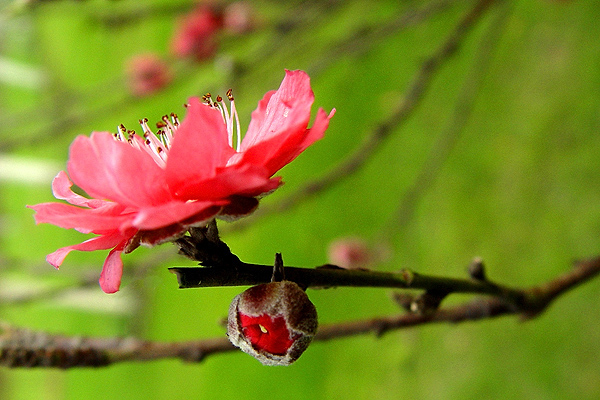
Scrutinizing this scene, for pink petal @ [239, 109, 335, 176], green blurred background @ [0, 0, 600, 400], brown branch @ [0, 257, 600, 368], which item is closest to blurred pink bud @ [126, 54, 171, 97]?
green blurred background @ [0, 0, 600, 400]

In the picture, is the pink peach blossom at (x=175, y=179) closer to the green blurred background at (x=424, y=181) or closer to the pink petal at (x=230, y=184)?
the pink petal at (x=230, y=184)

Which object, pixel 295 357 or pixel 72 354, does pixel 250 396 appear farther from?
pixel 295 357

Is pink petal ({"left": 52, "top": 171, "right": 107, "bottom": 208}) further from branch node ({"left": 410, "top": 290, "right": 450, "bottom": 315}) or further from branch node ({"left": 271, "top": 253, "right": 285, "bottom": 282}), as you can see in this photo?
branch node ({"left": 410, "top": 290, "right": 450, "bottom": 315})

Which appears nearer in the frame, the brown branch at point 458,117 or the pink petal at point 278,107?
the pink petal at point 278,107

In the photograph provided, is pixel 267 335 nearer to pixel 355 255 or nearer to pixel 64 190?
pixel 64 190

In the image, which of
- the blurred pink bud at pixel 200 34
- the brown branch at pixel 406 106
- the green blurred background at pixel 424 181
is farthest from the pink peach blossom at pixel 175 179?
the blurred pink bud at pixel 200 34

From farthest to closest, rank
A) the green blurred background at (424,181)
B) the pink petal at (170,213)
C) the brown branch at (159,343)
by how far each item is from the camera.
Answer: the green blurred background at (424,181) < the brown branch at (159,343) < the pink petal at (170,213)

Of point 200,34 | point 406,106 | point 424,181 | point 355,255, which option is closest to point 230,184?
point 406,106
